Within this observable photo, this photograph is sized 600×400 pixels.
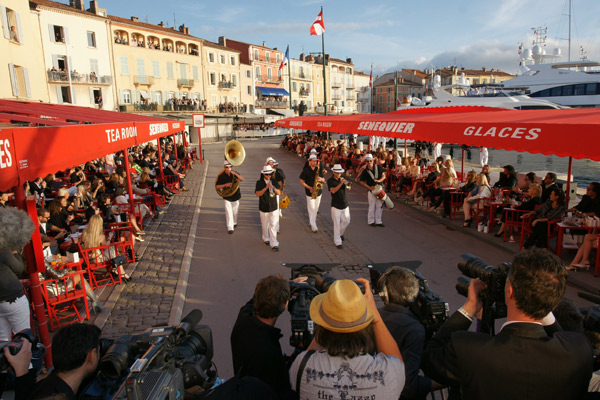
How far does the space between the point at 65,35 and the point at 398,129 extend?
112ft

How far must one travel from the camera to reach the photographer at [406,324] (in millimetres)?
2453

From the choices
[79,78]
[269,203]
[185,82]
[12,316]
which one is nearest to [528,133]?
[269,203]

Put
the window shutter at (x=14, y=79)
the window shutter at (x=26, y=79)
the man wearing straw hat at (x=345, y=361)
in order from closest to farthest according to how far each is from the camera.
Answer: the man wearing straw hat at (x=345, y=361) < the window shutter at (x=14, y=79) < the window shutter at (x=26, y=79)

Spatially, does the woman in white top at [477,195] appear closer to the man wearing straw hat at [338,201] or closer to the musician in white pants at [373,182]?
the musician in white pants at [373,182]

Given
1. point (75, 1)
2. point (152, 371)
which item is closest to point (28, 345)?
point (152, 371)

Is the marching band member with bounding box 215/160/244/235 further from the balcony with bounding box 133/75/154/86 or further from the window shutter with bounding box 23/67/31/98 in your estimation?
the balcony with bounding box 133/75/154/86

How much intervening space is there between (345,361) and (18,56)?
17924 mm

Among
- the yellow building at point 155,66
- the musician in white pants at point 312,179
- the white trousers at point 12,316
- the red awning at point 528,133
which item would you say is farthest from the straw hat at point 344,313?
the yellow building at point 155,66

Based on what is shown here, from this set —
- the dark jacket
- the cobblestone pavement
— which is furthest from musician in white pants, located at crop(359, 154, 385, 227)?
the dark jacket

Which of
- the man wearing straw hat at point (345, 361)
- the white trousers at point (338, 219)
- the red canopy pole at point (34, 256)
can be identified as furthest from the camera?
the white trousers at point (338, 219)

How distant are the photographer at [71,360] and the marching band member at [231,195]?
6.91 metres

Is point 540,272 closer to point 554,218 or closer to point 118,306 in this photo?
point 118,306

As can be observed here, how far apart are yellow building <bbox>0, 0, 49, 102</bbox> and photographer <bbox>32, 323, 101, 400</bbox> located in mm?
14208

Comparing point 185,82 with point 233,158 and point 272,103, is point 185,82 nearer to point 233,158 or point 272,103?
point 272,103
